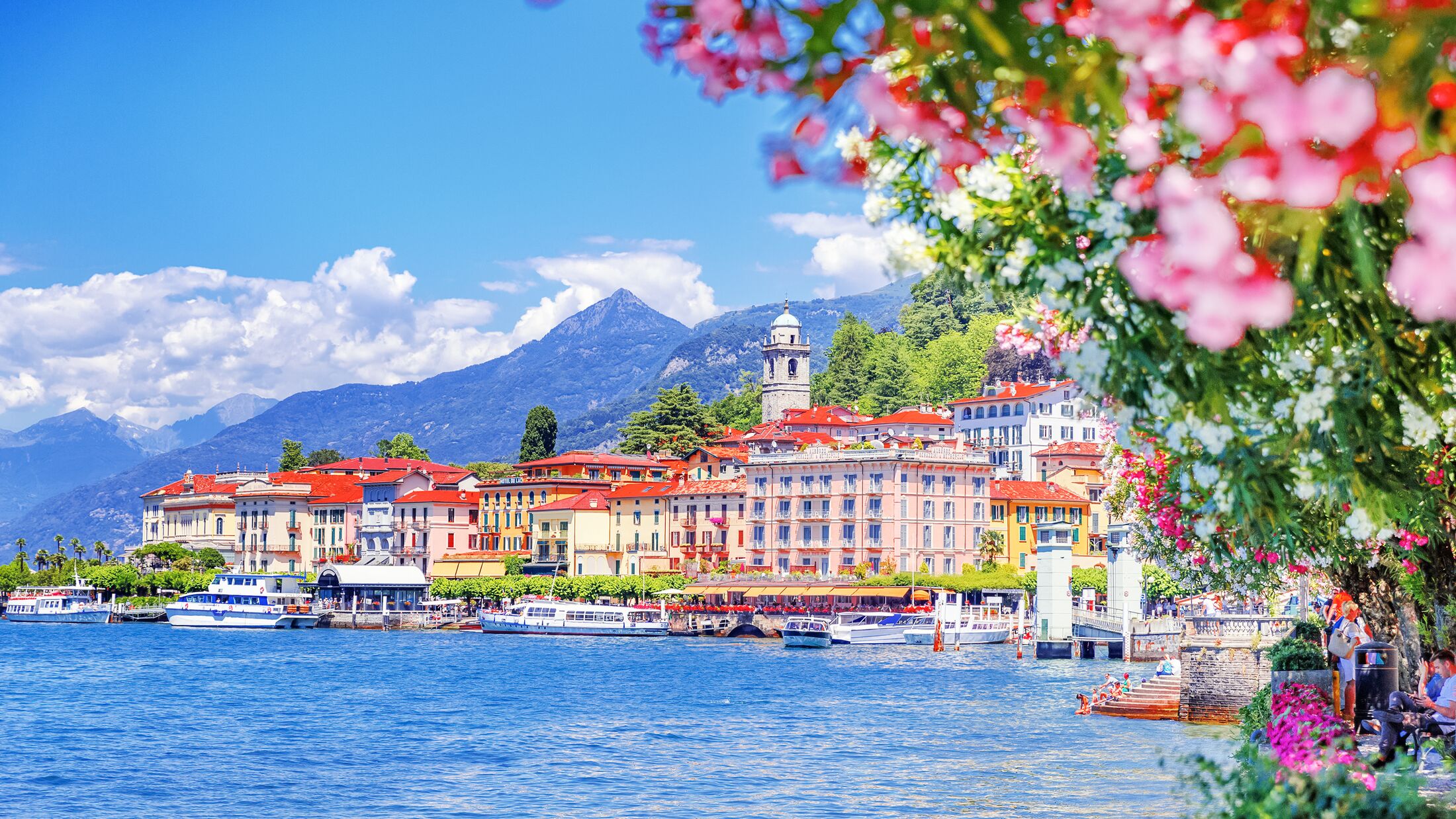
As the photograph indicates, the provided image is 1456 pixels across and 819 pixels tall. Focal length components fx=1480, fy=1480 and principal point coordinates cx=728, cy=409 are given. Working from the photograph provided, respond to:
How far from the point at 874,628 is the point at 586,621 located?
24.2 m

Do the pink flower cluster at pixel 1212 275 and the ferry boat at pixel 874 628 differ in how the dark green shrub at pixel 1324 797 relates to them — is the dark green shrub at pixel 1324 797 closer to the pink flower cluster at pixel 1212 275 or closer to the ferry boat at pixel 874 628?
the pink flower cluster at pixel 1212 275

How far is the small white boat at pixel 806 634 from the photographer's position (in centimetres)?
8981

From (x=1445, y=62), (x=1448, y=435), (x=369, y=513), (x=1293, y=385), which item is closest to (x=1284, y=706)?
(x=1448, y=435)

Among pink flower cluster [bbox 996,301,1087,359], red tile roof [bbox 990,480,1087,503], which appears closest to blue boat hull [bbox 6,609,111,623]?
red tile roof [bbox 990,480,1087,503]

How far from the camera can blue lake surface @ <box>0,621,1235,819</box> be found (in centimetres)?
2981

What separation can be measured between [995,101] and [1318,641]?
20886 millimetres

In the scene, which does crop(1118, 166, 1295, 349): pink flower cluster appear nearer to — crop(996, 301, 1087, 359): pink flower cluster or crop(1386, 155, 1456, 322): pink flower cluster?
crop(1386, 155, 1456, 322): pink flower cluster

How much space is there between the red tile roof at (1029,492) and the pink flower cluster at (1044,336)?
9976 centimetres

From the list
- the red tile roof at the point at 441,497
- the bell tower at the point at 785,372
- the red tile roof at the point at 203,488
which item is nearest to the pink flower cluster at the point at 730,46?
the red tile roof at the point at 441,497

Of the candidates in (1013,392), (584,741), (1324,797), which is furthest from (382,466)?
(1324,797)

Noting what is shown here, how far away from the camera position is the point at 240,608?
11831 centimetres

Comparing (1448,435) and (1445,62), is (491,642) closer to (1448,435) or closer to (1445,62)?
(1448,435)

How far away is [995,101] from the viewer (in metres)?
5.34

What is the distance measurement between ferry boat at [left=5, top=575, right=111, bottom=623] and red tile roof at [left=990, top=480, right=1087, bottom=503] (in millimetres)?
79660
